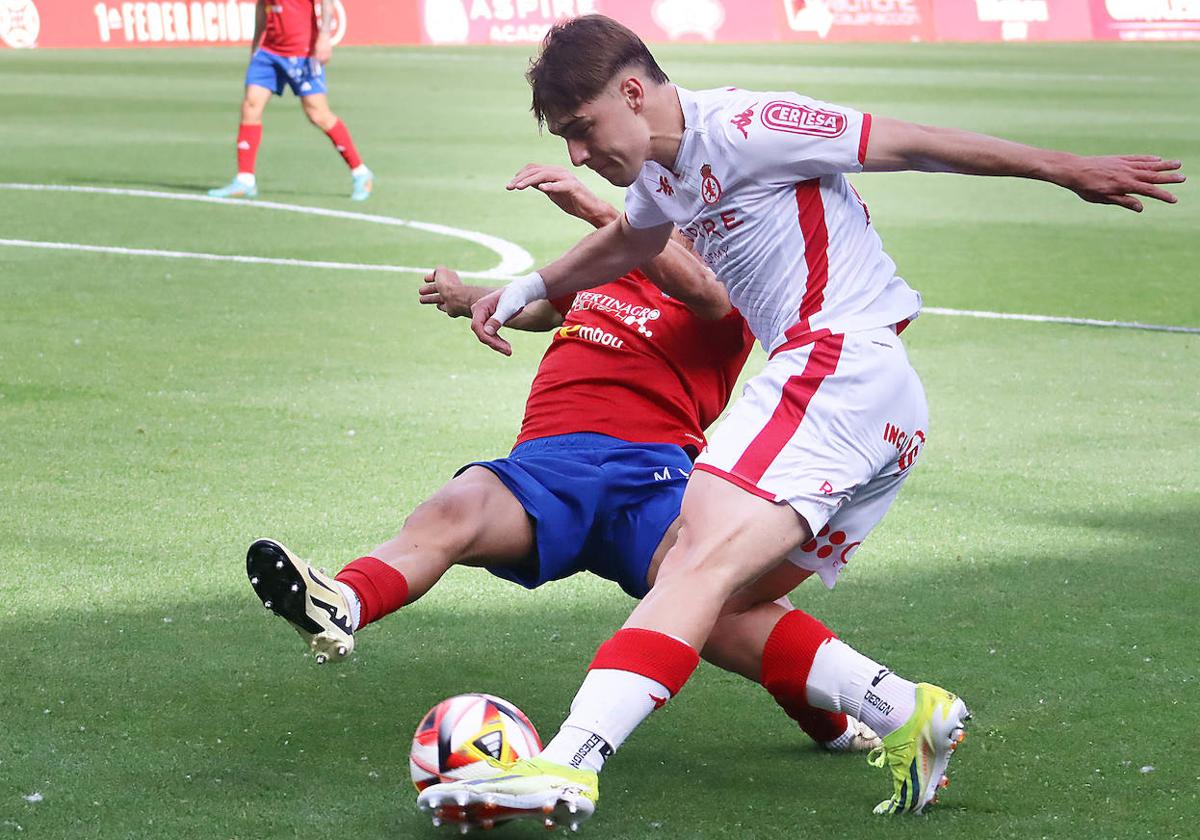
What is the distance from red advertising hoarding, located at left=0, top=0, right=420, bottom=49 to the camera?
34000 millimetres

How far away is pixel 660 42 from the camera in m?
38.3

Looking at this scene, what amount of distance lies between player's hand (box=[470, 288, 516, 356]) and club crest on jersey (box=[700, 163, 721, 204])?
0.66m

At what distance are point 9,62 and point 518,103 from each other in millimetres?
10759

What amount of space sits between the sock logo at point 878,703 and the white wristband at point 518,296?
1214 mm

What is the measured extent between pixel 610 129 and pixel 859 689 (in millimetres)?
1254

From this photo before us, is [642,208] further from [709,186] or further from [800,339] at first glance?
[800,339]

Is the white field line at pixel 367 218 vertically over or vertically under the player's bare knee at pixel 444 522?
under

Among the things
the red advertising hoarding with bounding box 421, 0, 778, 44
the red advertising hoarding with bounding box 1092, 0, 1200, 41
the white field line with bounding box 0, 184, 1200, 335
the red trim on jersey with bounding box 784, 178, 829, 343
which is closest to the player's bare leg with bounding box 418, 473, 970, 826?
the red trim on jersey with bounding box 784, 178, 829, 343

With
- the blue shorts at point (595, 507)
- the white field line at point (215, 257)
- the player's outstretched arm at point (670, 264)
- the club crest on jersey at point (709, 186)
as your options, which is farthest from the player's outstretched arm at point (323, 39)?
the club crest on jersey at point (709, 186)

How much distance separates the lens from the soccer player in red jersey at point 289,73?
1457cm

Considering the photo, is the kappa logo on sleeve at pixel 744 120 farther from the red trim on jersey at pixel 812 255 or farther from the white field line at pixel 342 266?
the white field line at pixel 342 266

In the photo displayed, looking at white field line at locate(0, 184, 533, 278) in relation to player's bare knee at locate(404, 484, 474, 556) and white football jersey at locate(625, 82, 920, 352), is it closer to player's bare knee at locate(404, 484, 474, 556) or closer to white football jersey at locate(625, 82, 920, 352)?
player's bare knee at locate(404, 484, 474, 556)

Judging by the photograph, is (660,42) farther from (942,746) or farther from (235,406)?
(942,746)

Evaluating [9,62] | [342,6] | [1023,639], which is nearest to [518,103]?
[9,62]
